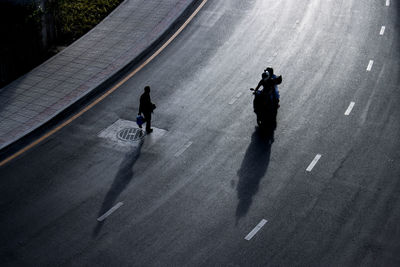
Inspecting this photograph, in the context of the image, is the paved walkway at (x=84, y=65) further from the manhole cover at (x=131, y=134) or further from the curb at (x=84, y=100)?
the manhole cover at (x=131, y=134)

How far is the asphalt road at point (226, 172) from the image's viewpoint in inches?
428

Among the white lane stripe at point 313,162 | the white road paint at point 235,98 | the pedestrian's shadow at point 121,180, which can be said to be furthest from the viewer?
the white road paint at point 235,98

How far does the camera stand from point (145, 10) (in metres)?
23.5

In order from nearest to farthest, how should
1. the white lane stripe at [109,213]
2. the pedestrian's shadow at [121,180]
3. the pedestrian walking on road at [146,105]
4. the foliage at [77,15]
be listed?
the white lane stripe at [109,213] < the pedestrian's shadow at [121,180] < the pedestrian walking on road at [146,105] < the foliage at [77,15]

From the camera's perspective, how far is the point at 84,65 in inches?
764

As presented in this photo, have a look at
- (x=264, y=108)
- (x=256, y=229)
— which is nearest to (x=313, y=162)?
(x=264, y=108)

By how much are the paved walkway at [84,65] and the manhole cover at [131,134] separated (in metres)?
2.51

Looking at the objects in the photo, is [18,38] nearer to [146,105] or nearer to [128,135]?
[128,135]

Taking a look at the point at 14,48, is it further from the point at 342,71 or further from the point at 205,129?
the point at 342,71

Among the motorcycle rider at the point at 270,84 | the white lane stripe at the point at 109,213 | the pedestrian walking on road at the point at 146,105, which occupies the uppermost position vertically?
the motorcycle rider at the point at 270,84

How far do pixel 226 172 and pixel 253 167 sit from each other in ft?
2.42

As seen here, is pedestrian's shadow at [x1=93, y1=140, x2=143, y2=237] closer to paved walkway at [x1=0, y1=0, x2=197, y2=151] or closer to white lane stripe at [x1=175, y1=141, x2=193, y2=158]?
white lane stripe at [x1=175, y1=141, x2=193, y2=158]

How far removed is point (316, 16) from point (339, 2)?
2.36 metres

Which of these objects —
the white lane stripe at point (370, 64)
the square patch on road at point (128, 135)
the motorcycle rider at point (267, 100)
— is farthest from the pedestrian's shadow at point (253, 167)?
the white lane stripe at point (370, 64)
